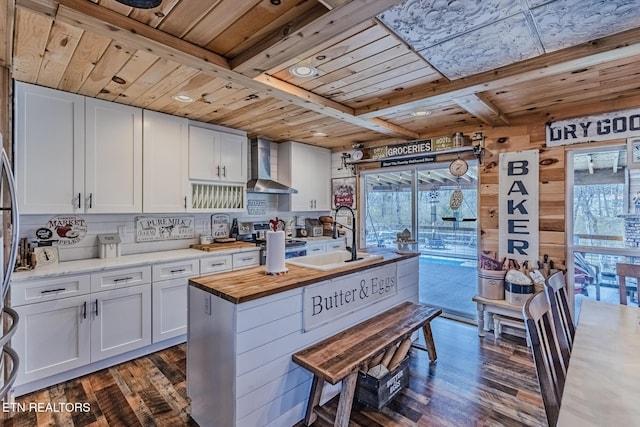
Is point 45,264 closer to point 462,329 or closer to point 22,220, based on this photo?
point 22,220

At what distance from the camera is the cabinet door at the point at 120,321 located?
8.77 ft

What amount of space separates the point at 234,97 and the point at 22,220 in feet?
7.16

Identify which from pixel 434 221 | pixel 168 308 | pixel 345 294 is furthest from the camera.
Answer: pixel 434 221

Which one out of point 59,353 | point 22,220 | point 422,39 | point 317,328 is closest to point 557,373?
point 317,328

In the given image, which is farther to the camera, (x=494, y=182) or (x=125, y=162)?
(x=494, y=182)

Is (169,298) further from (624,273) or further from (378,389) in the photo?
(624,273)

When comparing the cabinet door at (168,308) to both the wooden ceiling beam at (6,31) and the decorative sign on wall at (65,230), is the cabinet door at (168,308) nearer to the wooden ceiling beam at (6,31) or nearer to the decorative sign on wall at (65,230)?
the decorative sign on wall at (65,230)

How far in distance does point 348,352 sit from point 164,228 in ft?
8.86

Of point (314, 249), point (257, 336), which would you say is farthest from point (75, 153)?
point (314, 249)

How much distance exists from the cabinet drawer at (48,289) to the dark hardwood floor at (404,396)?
2.41 feet

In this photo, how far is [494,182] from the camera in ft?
11.9

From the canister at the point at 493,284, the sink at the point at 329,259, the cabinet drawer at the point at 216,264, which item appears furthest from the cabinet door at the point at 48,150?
the canister at the point at 493,284

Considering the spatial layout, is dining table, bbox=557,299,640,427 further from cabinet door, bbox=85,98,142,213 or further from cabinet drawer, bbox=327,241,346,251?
cabinet door, bbox=85,98,142,213

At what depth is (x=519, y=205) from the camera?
3.41 meters
